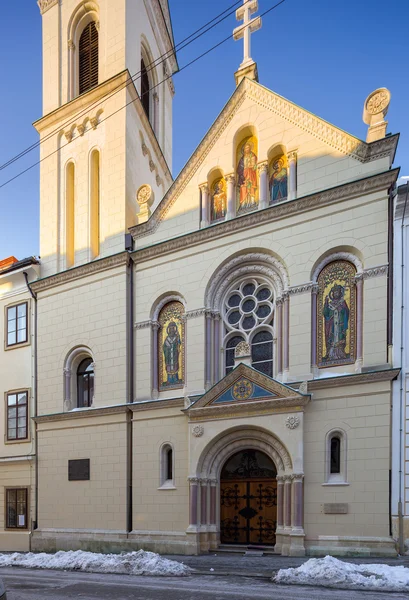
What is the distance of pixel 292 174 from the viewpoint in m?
18.7

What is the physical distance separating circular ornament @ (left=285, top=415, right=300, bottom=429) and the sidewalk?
339 centimetres

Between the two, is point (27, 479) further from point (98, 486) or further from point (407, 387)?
point (407, 387)

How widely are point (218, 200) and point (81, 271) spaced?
6172 millimetres

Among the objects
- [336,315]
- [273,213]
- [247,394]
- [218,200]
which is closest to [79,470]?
[247,394]

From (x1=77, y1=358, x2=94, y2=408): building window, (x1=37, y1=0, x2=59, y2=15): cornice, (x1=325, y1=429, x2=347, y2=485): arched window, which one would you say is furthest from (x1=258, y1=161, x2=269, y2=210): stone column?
(x1=37, y1=0, x2=59, y2=15): cornice

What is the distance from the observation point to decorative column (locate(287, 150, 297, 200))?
18.6 m

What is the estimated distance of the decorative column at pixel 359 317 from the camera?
16688 mm

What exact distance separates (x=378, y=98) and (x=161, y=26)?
687 inches

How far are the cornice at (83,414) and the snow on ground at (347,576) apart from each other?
925 cm

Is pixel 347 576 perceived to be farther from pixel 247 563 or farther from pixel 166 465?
pixel 166 465

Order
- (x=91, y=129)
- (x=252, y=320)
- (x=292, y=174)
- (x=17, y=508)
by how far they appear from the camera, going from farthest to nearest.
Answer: (x=91, y=129) < (x=17, y=508) < (x=252, y=320) < (x=292, y=174)

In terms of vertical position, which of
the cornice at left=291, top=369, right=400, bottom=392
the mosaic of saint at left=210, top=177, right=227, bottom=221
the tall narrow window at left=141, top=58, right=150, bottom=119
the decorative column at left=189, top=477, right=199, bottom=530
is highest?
the tall narrow window at left=141, top=58, right=150, bottom=119

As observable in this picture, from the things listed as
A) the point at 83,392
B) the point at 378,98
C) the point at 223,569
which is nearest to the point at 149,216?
the point at 83,392

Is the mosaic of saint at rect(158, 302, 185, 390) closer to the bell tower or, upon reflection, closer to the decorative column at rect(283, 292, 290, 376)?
the bell tower
